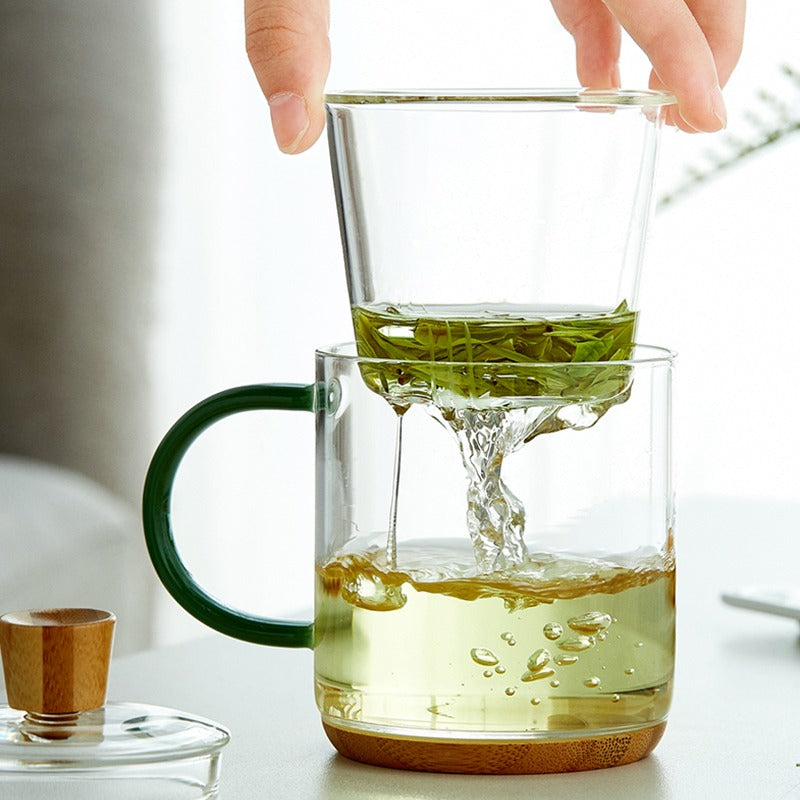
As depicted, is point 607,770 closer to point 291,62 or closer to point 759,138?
point 291,62

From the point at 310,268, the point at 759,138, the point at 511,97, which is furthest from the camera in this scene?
the point at 310,268

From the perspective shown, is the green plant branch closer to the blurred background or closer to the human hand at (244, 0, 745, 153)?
the human hand at (244, 0, 745, 153)

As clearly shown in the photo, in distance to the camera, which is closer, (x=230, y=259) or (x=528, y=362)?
(x=528, y=362)

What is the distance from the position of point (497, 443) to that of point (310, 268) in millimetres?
1679

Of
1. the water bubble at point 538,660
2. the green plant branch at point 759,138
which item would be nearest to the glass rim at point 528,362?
the water bubble at point 538,660

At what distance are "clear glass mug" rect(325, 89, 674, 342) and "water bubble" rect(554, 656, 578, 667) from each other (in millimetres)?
111

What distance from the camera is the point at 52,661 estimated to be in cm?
50

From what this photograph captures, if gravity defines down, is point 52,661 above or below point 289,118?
below

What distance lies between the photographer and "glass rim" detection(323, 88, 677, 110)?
0.50 meters

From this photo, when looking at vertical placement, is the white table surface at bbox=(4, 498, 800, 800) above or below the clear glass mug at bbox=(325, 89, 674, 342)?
below

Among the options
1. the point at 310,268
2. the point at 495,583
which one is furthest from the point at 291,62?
the point at 310,268

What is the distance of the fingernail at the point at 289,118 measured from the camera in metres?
0.56

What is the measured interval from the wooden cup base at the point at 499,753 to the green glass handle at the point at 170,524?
6cm

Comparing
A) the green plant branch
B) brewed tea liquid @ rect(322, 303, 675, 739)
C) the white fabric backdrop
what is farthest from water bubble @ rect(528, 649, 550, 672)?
the white fabric backdrop
